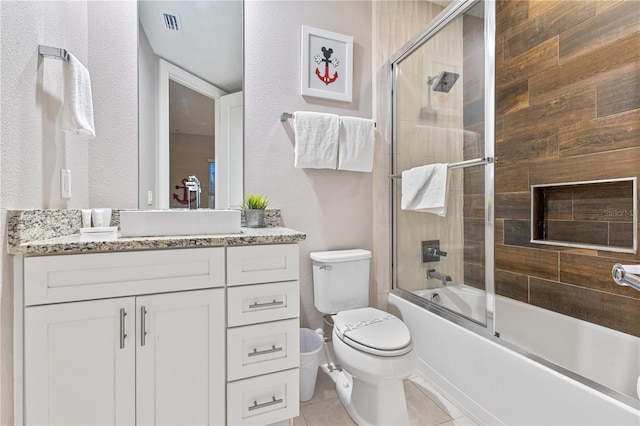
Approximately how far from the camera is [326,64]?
192 cm

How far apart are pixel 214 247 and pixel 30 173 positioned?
68cm

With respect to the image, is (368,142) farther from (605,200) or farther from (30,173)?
(30,173)

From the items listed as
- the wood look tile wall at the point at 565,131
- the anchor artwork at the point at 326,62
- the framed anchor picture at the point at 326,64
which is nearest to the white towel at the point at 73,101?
the framed anchor picture at the point at 326,64

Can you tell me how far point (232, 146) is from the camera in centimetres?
173

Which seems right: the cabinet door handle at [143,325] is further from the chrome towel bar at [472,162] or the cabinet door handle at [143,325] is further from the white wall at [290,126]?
the chrome towel bar at [472,162]

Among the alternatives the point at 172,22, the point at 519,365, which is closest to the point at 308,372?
the point at 519,365

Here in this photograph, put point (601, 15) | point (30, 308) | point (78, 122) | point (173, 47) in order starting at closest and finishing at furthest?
point (30, 308) → point (78, 122) → point (601, 15) → point (173, 47)

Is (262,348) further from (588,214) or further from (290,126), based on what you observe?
(588,214)

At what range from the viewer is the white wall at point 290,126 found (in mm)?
1776

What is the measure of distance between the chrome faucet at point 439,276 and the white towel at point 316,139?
0.92 metres

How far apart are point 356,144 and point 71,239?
4.92ft

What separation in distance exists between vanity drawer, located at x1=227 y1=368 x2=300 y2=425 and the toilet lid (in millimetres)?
300

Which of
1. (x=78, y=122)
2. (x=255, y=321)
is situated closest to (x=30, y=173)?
(x=78, y=122)

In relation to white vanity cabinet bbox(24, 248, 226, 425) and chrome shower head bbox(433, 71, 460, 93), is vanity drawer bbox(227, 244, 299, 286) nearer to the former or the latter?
white vanity cabinet bbox(24, 248, 226, 425)
